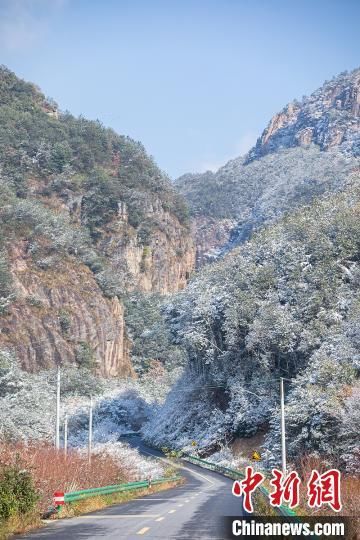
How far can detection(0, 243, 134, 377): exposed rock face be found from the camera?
87.2 metres

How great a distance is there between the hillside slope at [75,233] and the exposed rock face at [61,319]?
0.49 feet

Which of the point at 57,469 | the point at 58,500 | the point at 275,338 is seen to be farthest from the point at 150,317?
the point at 58,500

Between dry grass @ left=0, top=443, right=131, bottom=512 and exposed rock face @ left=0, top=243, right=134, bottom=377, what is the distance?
181 feet

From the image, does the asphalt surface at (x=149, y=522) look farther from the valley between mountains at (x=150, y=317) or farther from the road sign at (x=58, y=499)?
the valley between mountains at (x=150, y=317)

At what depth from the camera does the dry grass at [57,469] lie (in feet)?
66.4

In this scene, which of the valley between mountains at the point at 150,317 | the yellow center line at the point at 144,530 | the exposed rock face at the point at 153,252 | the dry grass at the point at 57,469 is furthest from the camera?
the exposed rock face at the point at 153,252

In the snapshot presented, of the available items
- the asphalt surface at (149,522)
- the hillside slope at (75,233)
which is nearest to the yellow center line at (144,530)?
the asphalt surface at (149,522)

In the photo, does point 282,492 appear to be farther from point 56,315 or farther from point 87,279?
point 87,279

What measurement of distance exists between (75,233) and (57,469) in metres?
89.9

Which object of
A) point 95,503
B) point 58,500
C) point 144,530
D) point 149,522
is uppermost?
point 58,500

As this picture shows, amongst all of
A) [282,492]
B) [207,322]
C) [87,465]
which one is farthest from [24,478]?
[207,322]

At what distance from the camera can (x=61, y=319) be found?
9319 centimetres

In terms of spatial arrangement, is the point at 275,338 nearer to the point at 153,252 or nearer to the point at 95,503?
the point at 95,503

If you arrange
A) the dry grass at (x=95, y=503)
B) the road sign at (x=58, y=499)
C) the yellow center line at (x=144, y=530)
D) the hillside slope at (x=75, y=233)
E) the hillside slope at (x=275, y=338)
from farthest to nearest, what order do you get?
the hillside slope at (x=75, y=233) < the hillside slope at (x=275, y=338) < the dry grass at (x=95, y=503) < the road sign at (x=58, y=499) < the yellow center line at (x=144, y=530)
